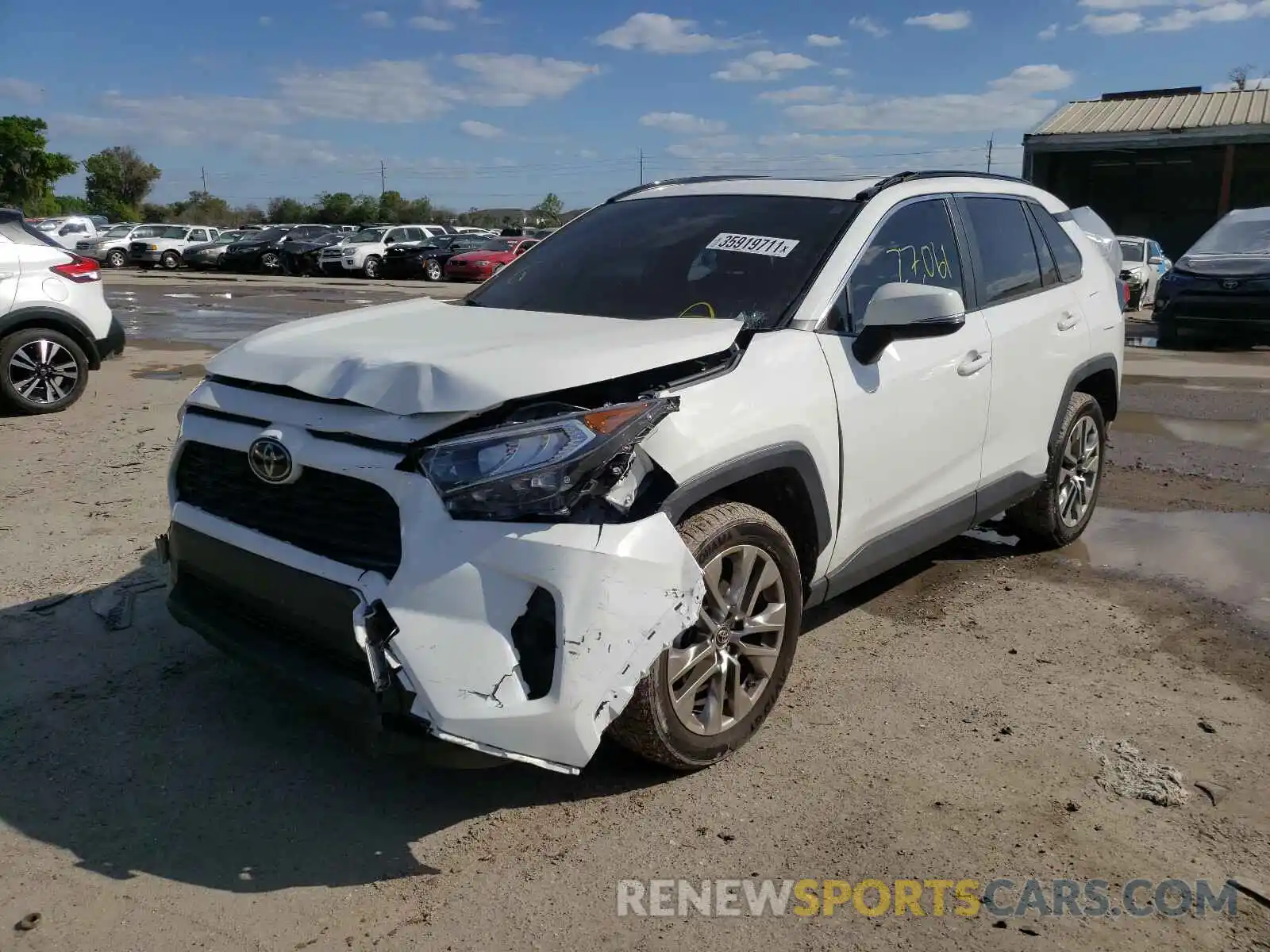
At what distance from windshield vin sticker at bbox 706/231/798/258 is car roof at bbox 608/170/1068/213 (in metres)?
0.32

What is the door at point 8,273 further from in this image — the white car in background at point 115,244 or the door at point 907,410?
the white car in background at point 115,244

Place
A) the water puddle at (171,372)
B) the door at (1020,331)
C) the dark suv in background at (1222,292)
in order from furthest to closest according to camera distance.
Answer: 1. the dark suv in background at (1222,292)
2. the water puddle at (171,372)
3. the door at (1020,331)

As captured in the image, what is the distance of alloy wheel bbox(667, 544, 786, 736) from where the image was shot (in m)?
3.02

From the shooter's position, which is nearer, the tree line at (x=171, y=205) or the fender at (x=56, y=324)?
the fender at (x=56, y=324)

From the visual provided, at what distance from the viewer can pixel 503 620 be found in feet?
8.41

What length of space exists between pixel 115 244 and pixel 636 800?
40.8 m

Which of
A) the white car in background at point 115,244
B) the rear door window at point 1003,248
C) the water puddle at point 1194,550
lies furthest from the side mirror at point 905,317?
the white car in background at point 115,244

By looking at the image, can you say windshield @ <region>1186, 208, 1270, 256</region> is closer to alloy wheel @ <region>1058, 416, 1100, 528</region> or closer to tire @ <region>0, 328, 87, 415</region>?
alloy wheel @ <region>1058, 416, 1100, 528</region>

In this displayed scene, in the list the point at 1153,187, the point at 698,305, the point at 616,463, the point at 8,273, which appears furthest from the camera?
the point at 1153,187

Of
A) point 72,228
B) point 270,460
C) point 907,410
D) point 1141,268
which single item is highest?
point 72,228

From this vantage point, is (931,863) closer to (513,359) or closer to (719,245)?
(513,359)

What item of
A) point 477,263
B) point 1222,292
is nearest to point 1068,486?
point 1222,292

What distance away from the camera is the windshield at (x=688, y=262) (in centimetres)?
370

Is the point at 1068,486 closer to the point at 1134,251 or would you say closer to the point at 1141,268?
the point at 1141,268
